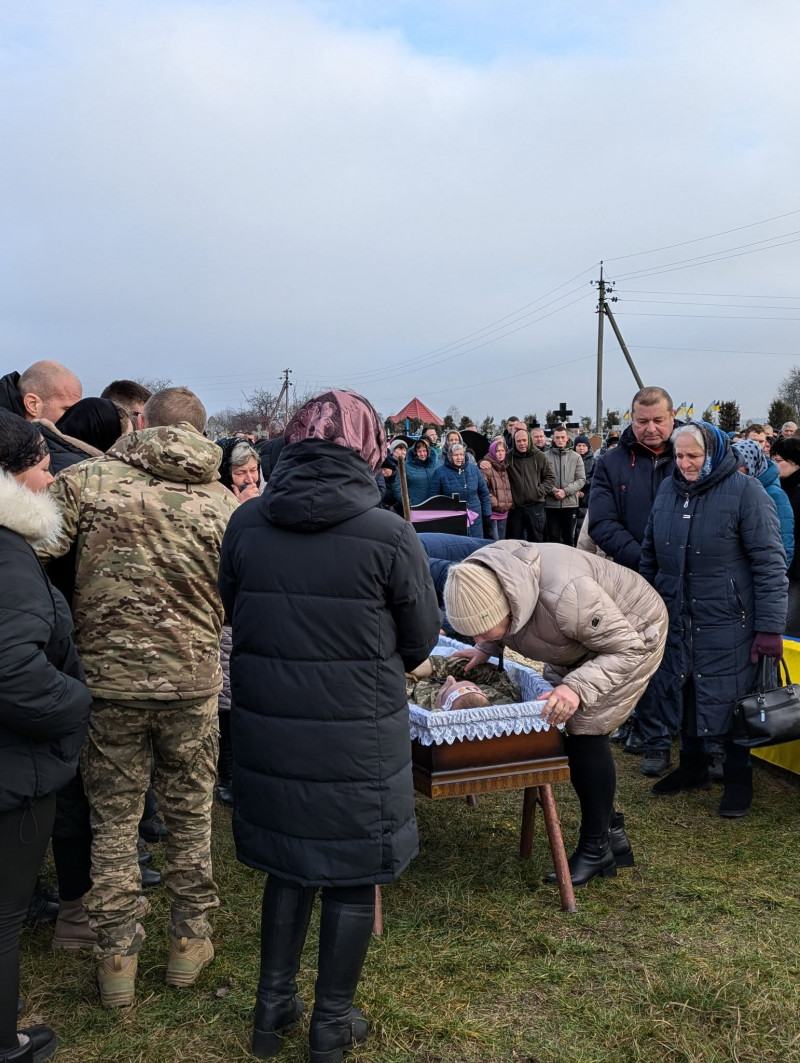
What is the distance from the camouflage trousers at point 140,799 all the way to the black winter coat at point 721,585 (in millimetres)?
2401

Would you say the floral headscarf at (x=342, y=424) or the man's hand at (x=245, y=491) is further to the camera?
the man's hand at (x=245, y=491)

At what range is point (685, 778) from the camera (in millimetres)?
4465

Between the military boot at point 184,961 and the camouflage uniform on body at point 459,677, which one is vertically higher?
the camouflage uniform on body at point 459,677

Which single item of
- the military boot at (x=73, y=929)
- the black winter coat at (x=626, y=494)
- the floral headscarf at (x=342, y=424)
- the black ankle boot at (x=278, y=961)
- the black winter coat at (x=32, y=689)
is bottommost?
the military boot at (x=73, y=929)

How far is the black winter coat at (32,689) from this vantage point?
2096mm

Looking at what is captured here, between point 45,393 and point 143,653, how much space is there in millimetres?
1888

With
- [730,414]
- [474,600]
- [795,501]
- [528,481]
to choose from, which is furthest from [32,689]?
[730,414]

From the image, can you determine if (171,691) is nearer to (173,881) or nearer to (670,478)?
(173,881)

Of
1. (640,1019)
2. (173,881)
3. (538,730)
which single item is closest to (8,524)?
(173,881)

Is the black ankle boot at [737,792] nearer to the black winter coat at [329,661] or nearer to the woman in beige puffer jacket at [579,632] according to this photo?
the woman in beige puffer jacket at [579,632]

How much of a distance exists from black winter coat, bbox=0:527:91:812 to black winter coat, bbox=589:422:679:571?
338 centimetres

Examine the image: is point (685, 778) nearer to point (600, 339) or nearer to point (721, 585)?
point (721, 585)

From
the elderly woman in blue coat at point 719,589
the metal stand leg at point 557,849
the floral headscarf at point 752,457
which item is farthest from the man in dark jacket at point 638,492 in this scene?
the metal stand leg at point 557,849

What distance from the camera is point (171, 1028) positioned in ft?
8.53
